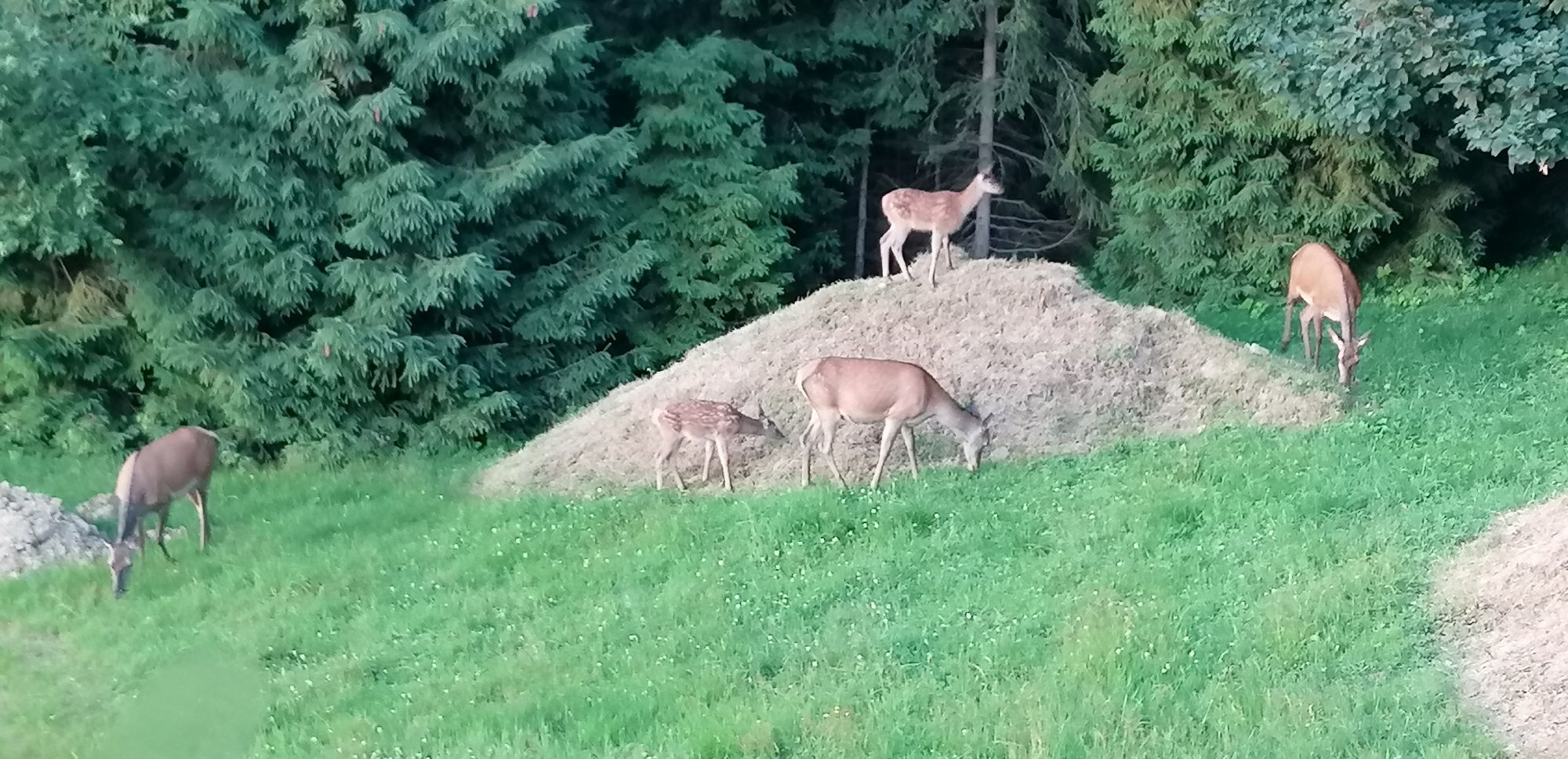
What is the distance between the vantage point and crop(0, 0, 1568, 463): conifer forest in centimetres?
1551

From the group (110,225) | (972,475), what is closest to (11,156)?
(110,225)

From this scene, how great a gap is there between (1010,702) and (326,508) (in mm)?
8119

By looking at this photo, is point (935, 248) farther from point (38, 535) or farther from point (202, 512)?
point (38, 535)

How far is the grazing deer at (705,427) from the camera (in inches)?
463

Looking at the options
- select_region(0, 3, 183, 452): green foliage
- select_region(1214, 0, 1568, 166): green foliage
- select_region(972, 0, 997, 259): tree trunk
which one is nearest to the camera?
select_region(0, 3, 183, 452): green foliage

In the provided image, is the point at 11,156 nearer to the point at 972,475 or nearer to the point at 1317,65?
the point at 972,475

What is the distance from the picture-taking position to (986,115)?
2327cm

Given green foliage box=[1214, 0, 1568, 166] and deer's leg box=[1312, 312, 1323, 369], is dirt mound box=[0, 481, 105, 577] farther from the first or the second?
green foliage box=[1214, 0, 1568, 166]

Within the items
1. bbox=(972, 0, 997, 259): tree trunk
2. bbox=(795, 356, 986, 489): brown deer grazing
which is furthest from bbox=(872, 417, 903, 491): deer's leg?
bbox=(972, 0, 997, 259): tree trunk

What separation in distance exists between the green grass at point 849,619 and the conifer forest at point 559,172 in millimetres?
4205

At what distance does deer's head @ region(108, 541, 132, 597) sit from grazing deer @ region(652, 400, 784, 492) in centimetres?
414

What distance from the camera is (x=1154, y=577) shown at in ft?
26.8

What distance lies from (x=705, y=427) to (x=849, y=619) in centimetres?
389

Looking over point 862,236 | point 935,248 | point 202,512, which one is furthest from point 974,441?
point 862,236
